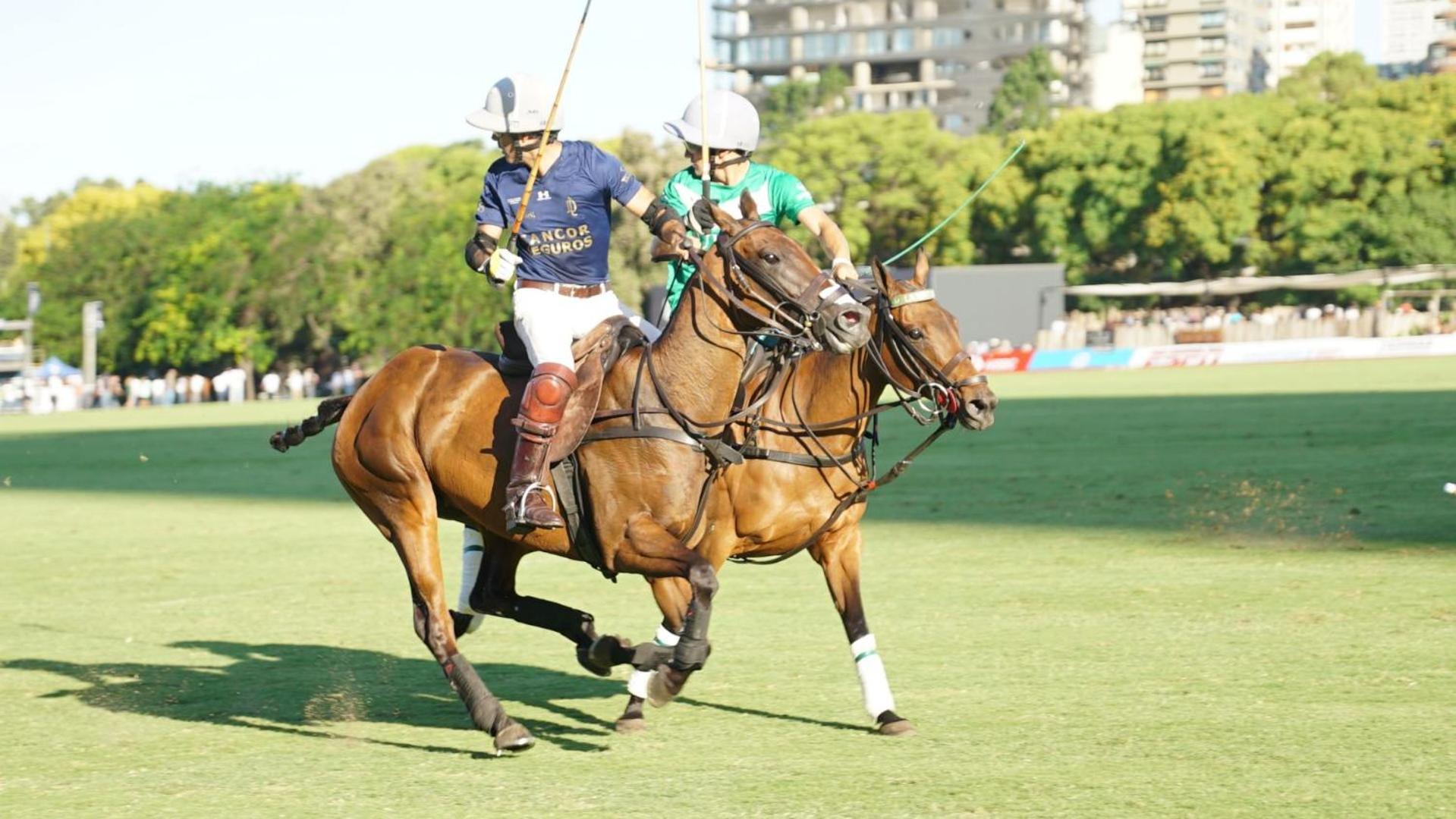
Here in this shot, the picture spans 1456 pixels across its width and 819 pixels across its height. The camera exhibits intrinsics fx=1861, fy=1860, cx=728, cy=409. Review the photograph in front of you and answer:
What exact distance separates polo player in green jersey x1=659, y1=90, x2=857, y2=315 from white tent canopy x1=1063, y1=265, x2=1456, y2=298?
205ft

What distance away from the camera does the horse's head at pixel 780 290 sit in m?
7.86

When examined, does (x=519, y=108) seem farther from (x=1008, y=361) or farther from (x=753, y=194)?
(x=1008, y=361)

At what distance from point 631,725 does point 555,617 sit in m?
0.89

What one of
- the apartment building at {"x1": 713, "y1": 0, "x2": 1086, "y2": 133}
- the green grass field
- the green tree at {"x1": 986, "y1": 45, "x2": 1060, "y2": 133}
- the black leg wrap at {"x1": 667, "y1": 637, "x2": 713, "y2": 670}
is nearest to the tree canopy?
the green grass field

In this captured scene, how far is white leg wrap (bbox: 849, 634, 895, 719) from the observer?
8492 millimetres

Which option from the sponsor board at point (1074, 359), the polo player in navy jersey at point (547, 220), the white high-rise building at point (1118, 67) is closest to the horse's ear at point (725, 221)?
the polo player in navy jersey at point (547, 220)

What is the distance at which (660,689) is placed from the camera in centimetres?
821

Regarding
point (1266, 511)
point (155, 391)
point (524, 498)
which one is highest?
point (524, 498)

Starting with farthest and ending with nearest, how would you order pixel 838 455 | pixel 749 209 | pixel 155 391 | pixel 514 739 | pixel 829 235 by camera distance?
pixel 155 391 < pixel 829 235 < pixel 838 455 < pixel 749 209 < pixel 514 739

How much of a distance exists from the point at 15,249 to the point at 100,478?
376 ft

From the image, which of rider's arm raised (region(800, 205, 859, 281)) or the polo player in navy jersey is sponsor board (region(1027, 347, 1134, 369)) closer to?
rider's arm raised (region(800, 205, 859, 281))

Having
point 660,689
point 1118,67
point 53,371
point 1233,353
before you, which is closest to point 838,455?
point 660,689

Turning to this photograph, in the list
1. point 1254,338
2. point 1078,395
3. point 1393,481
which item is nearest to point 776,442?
point 1393,481

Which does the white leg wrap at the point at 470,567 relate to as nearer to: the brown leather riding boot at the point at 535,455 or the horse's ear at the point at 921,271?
the brown leather riding boot at the point at 535,455
